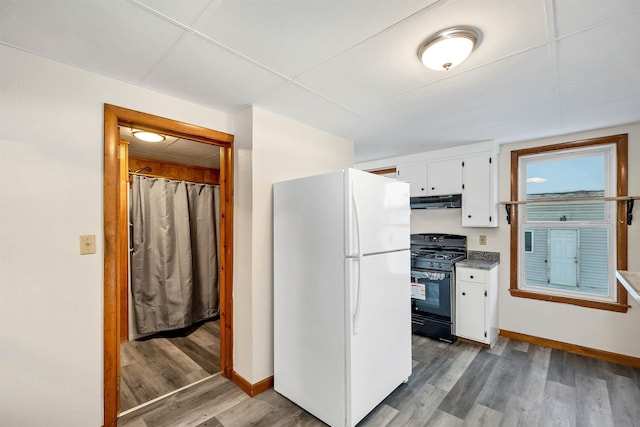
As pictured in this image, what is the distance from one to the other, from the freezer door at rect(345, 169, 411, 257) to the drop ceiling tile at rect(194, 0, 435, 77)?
2.41 ft

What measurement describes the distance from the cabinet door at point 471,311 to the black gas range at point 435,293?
0.24ft

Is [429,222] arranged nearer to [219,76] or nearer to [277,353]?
[277,353]

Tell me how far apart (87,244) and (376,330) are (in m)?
1.96

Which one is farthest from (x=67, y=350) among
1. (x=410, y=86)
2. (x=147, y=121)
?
(x=410, y=86)

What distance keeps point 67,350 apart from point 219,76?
74.4 inches

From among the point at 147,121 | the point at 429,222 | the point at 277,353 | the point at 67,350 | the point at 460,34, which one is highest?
the point at 460,34

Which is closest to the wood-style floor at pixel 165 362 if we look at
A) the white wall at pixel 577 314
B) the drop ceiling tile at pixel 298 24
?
the drop ceiling tile at pixel 298 24

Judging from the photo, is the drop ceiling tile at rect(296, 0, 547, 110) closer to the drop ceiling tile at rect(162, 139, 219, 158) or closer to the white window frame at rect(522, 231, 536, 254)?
the drop ceiling tile at rect(162, 139, 219, 158)

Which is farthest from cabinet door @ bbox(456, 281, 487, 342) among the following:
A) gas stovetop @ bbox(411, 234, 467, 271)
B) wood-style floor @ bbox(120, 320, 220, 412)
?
wood-style floor @ bbox(120, 320, 220, 412)

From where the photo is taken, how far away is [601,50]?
1.53 metres

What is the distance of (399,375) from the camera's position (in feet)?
7.33

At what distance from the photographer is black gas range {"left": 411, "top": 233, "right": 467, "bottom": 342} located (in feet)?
10.5

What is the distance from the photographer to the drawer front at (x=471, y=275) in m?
3.05

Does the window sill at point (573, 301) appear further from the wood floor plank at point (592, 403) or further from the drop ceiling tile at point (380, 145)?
the drop ceiling tile at point (380, 145)
